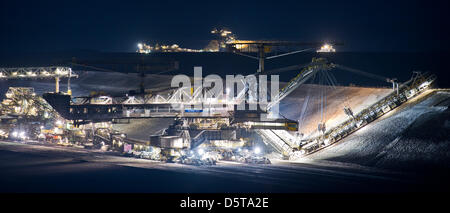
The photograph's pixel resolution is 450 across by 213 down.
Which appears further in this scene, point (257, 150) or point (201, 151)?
point (257, 150)

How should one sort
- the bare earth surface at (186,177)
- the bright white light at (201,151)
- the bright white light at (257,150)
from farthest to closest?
the bright white light at (257,150) < the bright white light at (201,151) < the bare earth surface at (186,177)

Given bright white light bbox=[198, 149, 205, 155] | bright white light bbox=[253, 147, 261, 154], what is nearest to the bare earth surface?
bright white light bbox=[198, 149, 205, 155]

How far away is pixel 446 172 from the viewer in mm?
40406

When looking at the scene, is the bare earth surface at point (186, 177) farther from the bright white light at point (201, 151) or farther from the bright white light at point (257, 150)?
the bright white light at point (257, 150)

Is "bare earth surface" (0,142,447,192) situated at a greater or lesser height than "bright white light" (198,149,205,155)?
lesser

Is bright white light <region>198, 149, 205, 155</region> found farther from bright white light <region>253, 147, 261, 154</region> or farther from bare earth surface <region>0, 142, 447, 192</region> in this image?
bright white light <region>253, 147, 261, 154</region>

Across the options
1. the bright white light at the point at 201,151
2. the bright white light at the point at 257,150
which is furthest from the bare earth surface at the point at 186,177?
the bright white light at the point at 257,150

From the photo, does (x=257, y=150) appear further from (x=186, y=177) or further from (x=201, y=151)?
(x=186, y=177)

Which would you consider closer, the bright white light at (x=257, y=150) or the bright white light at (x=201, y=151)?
the bright white light at (x=201, y=151)

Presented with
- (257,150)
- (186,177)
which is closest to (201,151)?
(257,150)

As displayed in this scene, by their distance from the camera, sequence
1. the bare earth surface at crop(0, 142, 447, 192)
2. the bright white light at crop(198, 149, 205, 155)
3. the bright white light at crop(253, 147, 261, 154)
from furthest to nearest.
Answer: the bright white light at crop(253, 147, 261, 154)
the bright white light at crop(198, 149, 205, 155)
the bare earth surface at crop(0, 142, 447, 192)

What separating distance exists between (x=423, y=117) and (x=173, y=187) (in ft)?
95.5

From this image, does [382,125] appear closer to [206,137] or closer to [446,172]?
[446,172]
